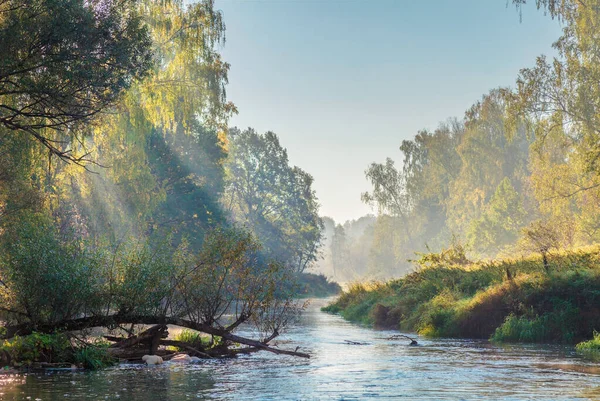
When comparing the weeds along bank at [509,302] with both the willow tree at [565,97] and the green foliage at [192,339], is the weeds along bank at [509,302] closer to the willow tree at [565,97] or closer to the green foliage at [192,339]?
the willow tree at [565,97]

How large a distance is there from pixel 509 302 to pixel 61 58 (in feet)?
51.3

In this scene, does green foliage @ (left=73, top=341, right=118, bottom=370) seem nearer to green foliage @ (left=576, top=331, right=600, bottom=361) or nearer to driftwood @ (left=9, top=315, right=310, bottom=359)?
driftwood @ (left=9, top=315, right=310, bottom=359)

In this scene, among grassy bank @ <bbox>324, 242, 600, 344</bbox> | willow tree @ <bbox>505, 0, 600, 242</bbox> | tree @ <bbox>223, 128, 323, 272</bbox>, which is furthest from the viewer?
tree @ <bbox>223, 128, 323, 272</bbox>

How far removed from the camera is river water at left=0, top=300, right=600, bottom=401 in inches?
439

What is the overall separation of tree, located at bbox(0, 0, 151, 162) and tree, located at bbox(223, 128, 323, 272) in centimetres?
6701

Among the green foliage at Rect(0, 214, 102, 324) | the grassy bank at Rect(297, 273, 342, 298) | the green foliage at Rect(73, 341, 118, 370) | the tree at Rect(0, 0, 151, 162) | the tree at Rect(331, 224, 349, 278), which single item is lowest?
the green foliage at Rect(73, 341, 118, 370)

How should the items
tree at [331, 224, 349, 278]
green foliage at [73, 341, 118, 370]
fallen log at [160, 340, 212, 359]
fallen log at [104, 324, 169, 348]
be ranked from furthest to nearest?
1. tree at [331, 224, 349, 278]
2. fallen log at [160, 340, 212, 359]
3. fallen log at [104, 324, 169, 348]
4. green foliage at [73, 341, 118, 370]

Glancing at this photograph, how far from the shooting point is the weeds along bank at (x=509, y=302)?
20.5 meters

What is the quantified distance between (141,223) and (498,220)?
4887 cm

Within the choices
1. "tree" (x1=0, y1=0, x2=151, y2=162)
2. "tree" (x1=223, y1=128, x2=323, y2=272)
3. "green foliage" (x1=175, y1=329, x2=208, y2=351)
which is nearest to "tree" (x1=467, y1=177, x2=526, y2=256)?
"tree" (x1=223, y1=128, x2=323, y2=272)

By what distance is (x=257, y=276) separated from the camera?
16.7 meters

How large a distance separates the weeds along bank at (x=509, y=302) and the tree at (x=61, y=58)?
46.1 feet

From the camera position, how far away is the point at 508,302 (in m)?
22.4

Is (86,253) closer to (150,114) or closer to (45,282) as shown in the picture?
(45,282)
